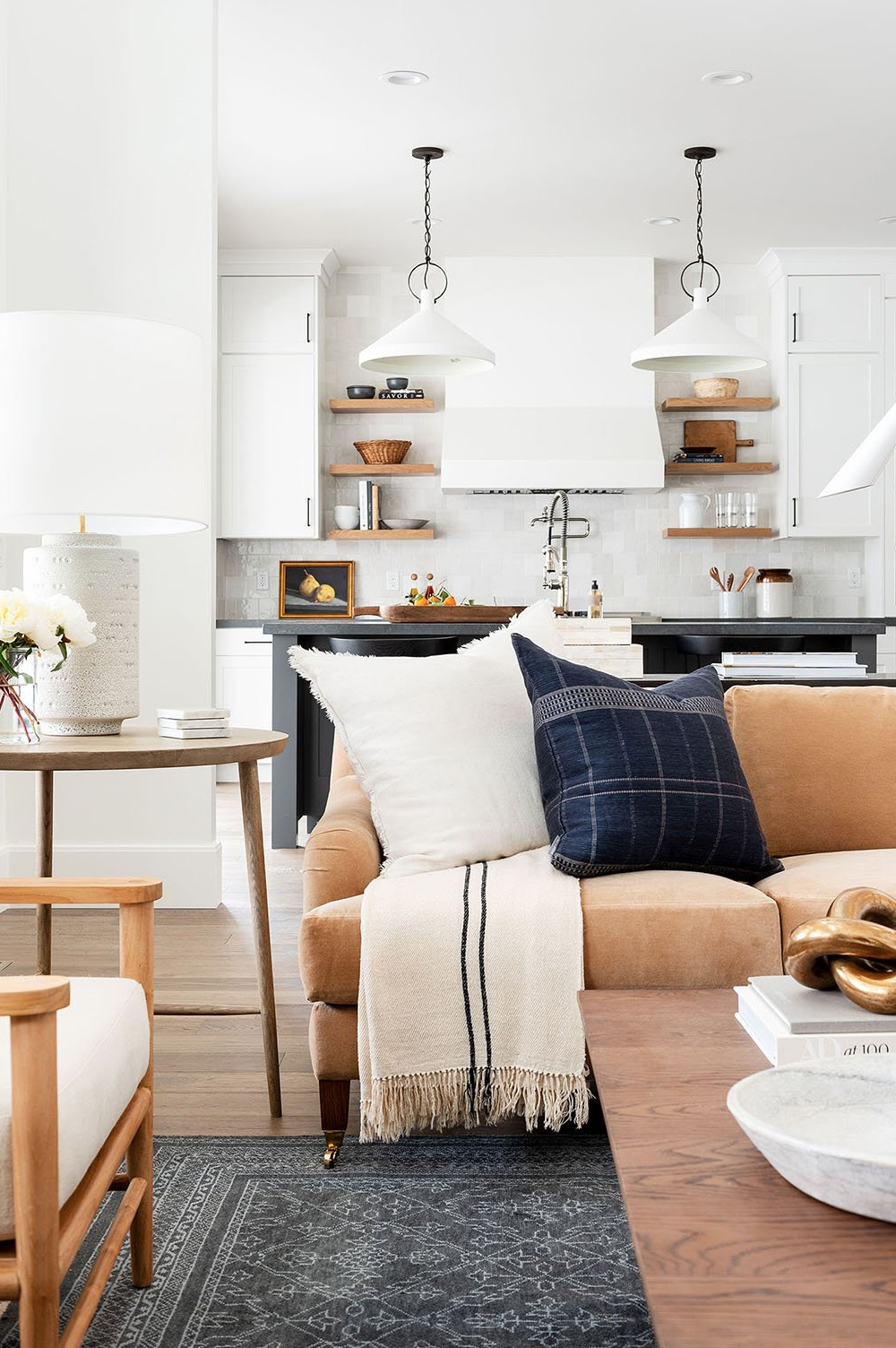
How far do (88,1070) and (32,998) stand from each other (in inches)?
8.8

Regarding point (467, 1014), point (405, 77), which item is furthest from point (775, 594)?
point (467, 1014)

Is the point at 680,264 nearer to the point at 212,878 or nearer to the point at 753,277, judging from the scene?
the point at 753,277

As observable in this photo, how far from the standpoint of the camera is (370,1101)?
191cm

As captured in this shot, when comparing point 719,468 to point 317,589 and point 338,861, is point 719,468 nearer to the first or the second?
point 317,589

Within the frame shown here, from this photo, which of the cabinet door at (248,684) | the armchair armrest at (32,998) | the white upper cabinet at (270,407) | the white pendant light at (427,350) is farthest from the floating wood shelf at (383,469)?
the armchair armrest at (32,998)

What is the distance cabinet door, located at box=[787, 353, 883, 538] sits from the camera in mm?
6875

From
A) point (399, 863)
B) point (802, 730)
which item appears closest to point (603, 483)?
point (802, 730)

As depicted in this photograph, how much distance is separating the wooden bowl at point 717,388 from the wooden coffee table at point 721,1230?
613cm

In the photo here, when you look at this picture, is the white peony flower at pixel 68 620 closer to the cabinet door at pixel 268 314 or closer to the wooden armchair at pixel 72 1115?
the wooden armchair at pixel 72 1115

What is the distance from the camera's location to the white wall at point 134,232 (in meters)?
3.82

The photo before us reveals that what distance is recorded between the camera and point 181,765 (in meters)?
2.02

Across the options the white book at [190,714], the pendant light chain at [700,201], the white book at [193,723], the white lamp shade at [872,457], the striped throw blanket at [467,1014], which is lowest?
the striped throw blanket at [467,1014]

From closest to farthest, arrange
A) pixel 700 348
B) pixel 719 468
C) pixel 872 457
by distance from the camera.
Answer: pixel 872 457, pixel 700 348, pixel 719 468

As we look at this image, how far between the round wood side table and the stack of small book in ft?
0.08
